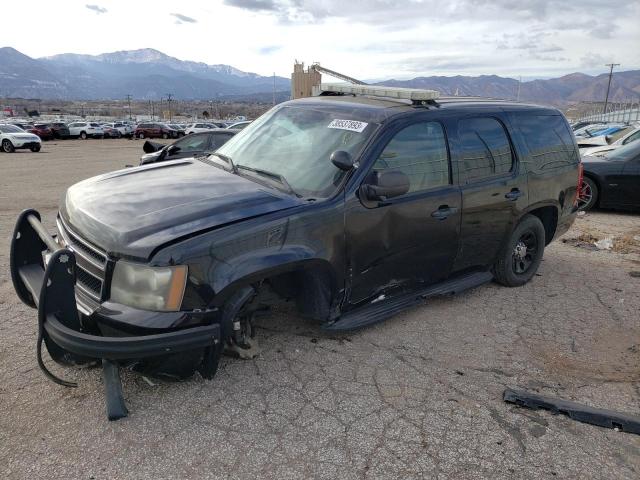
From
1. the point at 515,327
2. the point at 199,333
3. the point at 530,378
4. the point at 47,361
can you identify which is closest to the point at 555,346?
the point at 515,327

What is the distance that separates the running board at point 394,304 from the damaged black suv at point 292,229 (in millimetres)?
13

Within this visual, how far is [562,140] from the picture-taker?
5168 mm

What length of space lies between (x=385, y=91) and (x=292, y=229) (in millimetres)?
1865

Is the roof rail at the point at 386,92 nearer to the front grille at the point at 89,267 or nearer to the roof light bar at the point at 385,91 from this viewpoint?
the roof light bar at the point at 385,91

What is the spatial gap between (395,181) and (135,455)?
2.26 m

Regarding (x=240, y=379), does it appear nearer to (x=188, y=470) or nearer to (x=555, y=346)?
(x=188, y=470)

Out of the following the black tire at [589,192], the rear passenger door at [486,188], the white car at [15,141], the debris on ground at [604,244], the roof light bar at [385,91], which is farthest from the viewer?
the white car at [15,141]

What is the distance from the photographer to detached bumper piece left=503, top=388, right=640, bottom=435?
117 inches

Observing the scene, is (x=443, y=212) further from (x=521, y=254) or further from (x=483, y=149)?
(x=521, y=254)

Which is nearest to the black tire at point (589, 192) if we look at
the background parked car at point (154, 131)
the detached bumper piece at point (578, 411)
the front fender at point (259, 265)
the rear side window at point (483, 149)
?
the rear side window at point (483, 149)

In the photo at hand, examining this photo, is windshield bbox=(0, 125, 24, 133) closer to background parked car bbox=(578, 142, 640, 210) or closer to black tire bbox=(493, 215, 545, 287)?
background parked car bbox=(578, 142, 640, 210)

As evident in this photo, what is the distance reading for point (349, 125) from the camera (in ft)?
12.3

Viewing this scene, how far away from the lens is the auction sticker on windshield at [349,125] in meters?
3.68

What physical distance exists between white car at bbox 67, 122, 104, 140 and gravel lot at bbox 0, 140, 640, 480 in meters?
40.1
